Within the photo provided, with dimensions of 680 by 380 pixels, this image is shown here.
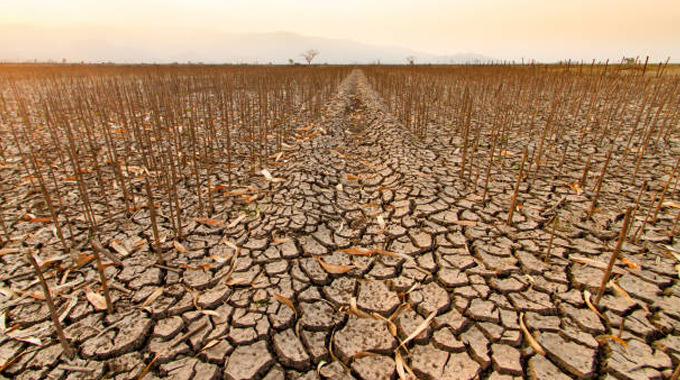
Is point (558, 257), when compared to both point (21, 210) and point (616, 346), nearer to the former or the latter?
point (616, 346)

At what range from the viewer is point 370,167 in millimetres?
4883

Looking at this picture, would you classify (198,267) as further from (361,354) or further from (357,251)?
(361,354)

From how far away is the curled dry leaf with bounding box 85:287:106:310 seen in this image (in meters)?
2.13

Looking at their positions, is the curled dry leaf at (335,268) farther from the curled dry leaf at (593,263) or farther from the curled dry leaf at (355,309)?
the curled dry leaf at (593,263)

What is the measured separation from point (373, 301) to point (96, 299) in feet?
6.49

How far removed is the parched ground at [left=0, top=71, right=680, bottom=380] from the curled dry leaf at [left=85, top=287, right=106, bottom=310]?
0.14ft

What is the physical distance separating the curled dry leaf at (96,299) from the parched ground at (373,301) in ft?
0.14

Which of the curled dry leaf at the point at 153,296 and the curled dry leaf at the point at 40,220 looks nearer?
the curled dry leaf at the point at 153,296

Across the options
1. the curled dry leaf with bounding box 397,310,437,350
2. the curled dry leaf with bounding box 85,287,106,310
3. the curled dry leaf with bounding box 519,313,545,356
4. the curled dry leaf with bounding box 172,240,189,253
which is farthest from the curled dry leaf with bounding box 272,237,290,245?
the curled dry leaf with bounding box 519,313,545,356

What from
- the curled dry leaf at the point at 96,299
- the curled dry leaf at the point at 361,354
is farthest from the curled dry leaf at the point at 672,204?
the curled dry leaf at the point at 96,299

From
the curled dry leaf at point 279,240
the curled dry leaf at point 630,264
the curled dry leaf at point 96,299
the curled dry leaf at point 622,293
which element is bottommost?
the curled dry leaf at point 96,299

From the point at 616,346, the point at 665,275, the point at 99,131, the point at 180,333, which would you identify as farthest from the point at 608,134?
the point at 99,131

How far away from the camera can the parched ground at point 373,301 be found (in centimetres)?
175

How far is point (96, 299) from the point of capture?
2184mm
